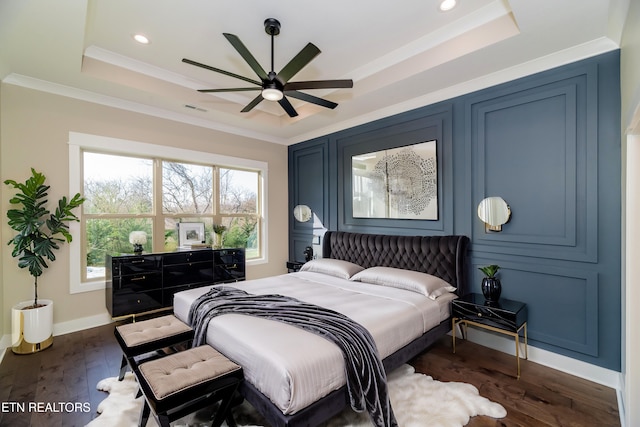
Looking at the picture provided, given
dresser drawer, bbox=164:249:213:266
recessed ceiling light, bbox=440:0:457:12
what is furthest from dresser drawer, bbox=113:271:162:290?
recessed ceiling light, bbox=440:0:457:12

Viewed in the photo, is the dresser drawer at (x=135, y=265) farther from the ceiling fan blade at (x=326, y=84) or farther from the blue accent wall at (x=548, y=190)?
the blue accent wall at (x=548, y=190)

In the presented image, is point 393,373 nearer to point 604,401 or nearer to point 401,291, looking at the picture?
point 401,291

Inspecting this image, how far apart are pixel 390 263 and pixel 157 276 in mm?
3092

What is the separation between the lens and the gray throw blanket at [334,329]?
187cm

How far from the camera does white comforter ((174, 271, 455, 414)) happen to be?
5.53 feet

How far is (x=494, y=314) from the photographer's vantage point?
2721mm

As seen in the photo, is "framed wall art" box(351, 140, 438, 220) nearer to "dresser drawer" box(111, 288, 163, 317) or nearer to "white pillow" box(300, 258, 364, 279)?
"white pillow" box(300, 258, 364, 279)

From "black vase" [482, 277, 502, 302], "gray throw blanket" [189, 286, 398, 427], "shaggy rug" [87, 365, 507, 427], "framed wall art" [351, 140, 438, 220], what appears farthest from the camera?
"framed wall art" [351, 140, 438, 220]

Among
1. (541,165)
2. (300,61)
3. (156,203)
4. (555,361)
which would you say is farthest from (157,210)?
(555,361)

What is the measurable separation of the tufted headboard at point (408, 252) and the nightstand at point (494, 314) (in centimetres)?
34

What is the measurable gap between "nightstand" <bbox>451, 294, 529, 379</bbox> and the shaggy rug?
0.61m

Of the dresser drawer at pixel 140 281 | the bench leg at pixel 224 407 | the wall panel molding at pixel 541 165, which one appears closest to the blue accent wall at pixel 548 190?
the wall panel molding at pixel 541 165

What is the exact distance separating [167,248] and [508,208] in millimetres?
4488

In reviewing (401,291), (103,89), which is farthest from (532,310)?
(103,89)
